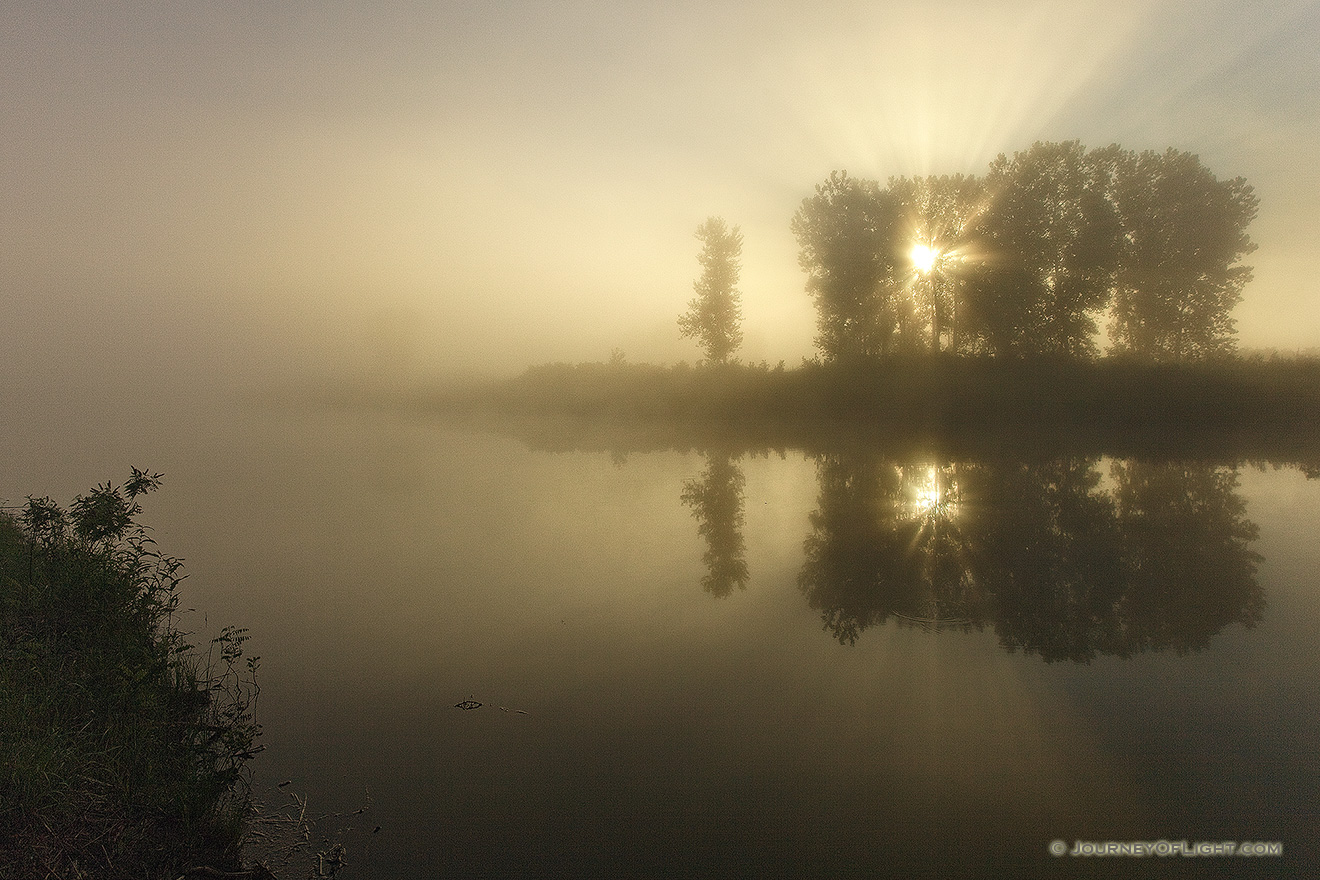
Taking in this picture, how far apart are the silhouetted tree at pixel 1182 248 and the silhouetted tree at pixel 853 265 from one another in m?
12.7

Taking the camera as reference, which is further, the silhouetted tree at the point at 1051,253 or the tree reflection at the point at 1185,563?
the silhouetted tree at the point at 1051,253

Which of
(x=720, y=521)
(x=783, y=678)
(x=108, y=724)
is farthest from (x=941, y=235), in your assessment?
(x=108, y=724)

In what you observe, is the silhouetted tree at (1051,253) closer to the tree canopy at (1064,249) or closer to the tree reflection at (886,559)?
the tree canopy at (1064,249)

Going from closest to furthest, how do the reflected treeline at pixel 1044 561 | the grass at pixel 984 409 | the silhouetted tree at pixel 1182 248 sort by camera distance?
the reflected treeline at pixel 1044 561 → the grass at pixel 984 409 → the silhouetted tree at pixel 1182 248

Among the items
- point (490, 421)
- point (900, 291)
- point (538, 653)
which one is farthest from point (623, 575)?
point (490, 421)

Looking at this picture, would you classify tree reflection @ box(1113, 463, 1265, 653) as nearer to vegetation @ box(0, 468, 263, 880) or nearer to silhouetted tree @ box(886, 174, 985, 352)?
vegetation @ box(0, 468, 263, 880)

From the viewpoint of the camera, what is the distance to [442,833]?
12.7ft

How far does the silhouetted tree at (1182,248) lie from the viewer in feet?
115

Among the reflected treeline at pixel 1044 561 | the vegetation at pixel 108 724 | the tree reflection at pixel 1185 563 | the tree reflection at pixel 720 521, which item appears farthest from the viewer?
the tree reflection at pixel 720 521

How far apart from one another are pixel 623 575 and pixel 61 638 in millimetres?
6048

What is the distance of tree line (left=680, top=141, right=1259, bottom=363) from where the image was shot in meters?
35.2

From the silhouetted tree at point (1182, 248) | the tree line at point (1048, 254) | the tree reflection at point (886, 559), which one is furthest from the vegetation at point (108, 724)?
the silhouetted tree at point (1182, 248)

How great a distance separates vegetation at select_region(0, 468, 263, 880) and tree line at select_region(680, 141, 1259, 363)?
3523 cm

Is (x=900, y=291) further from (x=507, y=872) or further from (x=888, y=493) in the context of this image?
(x=507, y=872)
